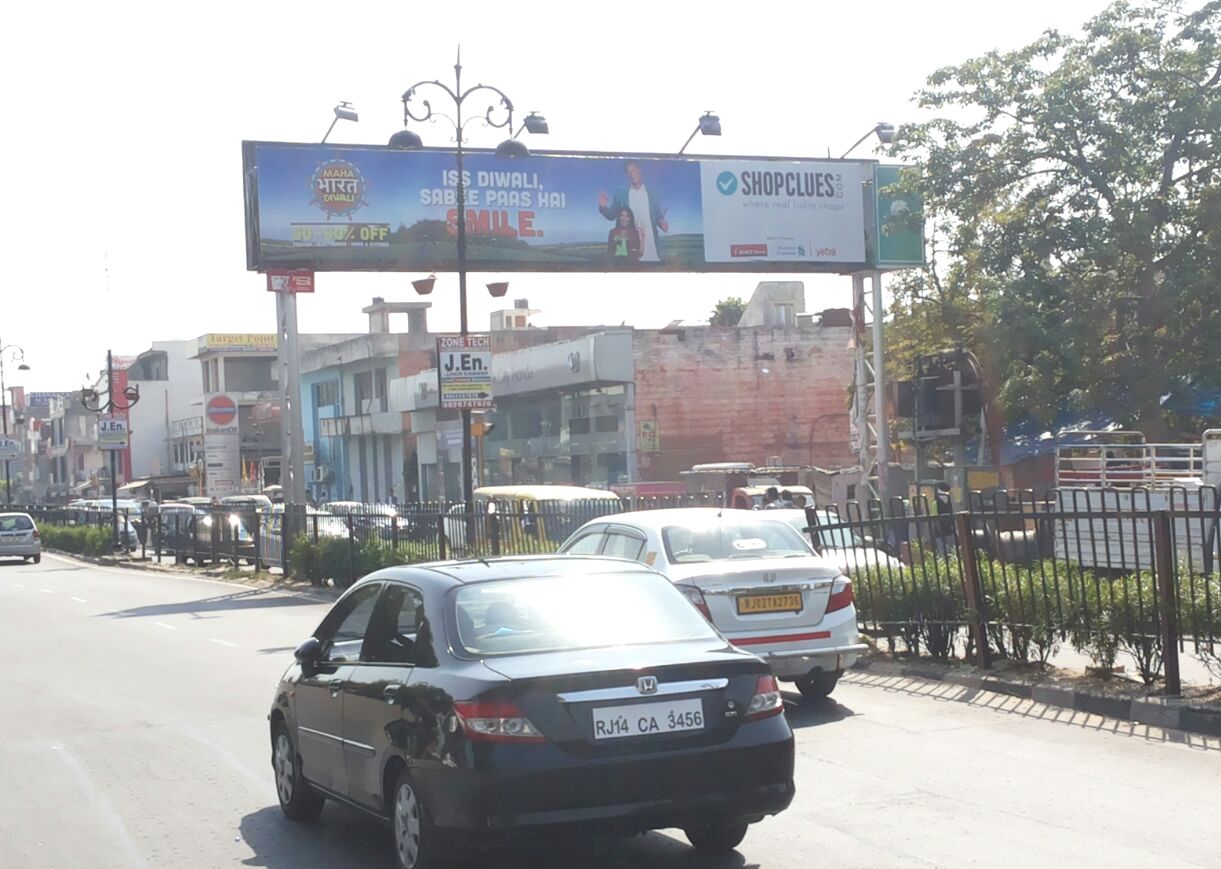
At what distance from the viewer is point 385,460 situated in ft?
205

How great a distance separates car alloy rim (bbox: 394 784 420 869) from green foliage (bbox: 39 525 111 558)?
4387 cm

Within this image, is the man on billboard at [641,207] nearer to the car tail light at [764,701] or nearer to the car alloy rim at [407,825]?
the car tail light at [764,701]

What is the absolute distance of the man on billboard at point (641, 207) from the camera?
31656mm

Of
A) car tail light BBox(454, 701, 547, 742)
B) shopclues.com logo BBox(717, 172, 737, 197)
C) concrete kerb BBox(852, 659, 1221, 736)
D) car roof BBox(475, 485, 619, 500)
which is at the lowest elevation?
concrete kerb BBox(852, 659, 1221, 736)

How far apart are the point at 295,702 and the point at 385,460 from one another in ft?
180

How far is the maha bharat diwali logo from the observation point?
29.5 m

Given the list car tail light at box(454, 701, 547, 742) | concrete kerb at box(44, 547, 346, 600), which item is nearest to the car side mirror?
car tail light at box(454, 701, 547, 742)

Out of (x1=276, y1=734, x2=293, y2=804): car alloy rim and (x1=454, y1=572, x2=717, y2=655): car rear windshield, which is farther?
(x1=276, y1=734, x2=293, y2=804): car alloy rim

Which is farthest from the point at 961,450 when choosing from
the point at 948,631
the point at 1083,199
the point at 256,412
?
the point at 256,412

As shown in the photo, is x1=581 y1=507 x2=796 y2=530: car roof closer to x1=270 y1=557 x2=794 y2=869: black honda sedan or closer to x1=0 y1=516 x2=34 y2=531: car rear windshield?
x1=270 y1=557 x2=794 y2=869: black honda sedan

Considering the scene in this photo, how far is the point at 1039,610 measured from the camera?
1184cm

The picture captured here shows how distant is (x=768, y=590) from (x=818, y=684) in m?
1.06

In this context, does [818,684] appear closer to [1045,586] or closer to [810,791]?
[1045,586]

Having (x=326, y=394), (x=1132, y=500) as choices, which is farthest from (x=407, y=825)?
(x=326, y=394)
